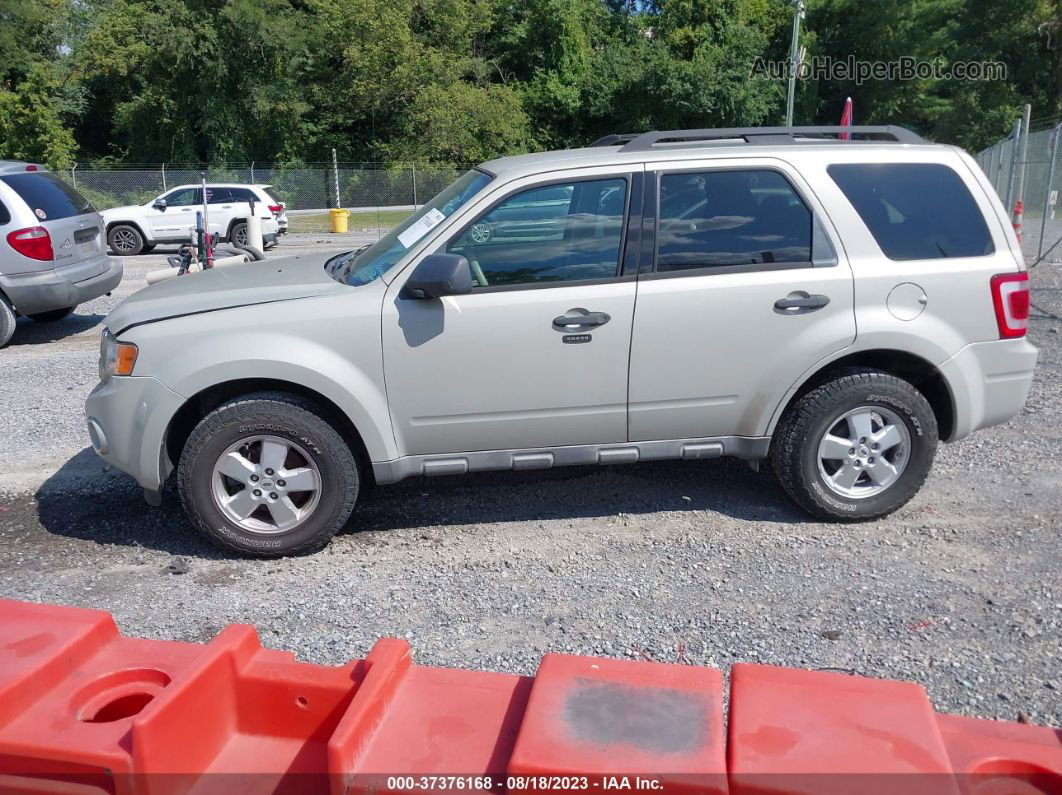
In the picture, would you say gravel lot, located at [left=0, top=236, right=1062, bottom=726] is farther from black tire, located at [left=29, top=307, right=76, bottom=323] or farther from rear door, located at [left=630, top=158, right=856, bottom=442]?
black tire, located at [left=29, top=307, right=76, bottom=323]

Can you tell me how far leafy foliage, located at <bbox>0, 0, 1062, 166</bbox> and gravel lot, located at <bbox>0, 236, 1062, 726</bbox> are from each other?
123 ft

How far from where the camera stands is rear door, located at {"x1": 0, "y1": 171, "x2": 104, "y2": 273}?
9.88 meters

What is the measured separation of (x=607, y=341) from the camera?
15.7 feet

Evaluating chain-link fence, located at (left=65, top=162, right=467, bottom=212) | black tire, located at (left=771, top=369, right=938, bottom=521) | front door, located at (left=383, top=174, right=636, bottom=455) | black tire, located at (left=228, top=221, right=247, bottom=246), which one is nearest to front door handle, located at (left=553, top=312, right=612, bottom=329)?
front door, located at (left=383, top=174, right=636, bottom=455)

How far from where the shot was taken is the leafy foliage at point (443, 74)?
4138 centimetres

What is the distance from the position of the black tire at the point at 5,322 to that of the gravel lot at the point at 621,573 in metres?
4.20

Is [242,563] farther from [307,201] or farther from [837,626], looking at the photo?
[307,201]

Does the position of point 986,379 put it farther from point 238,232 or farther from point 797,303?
point 238,232

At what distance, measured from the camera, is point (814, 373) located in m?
4.95

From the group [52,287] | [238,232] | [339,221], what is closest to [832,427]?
[52,287]

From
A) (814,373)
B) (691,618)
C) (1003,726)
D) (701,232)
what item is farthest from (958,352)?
(1003,726)

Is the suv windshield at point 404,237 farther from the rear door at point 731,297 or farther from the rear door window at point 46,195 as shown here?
the rear door window at point 46,195

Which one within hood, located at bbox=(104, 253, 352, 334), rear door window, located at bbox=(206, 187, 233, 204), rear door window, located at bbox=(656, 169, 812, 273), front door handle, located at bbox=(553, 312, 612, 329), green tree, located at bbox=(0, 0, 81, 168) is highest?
green tree, located at bbox=(0, 0, 81, 168)

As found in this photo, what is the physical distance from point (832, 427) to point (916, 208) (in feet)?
3.99
